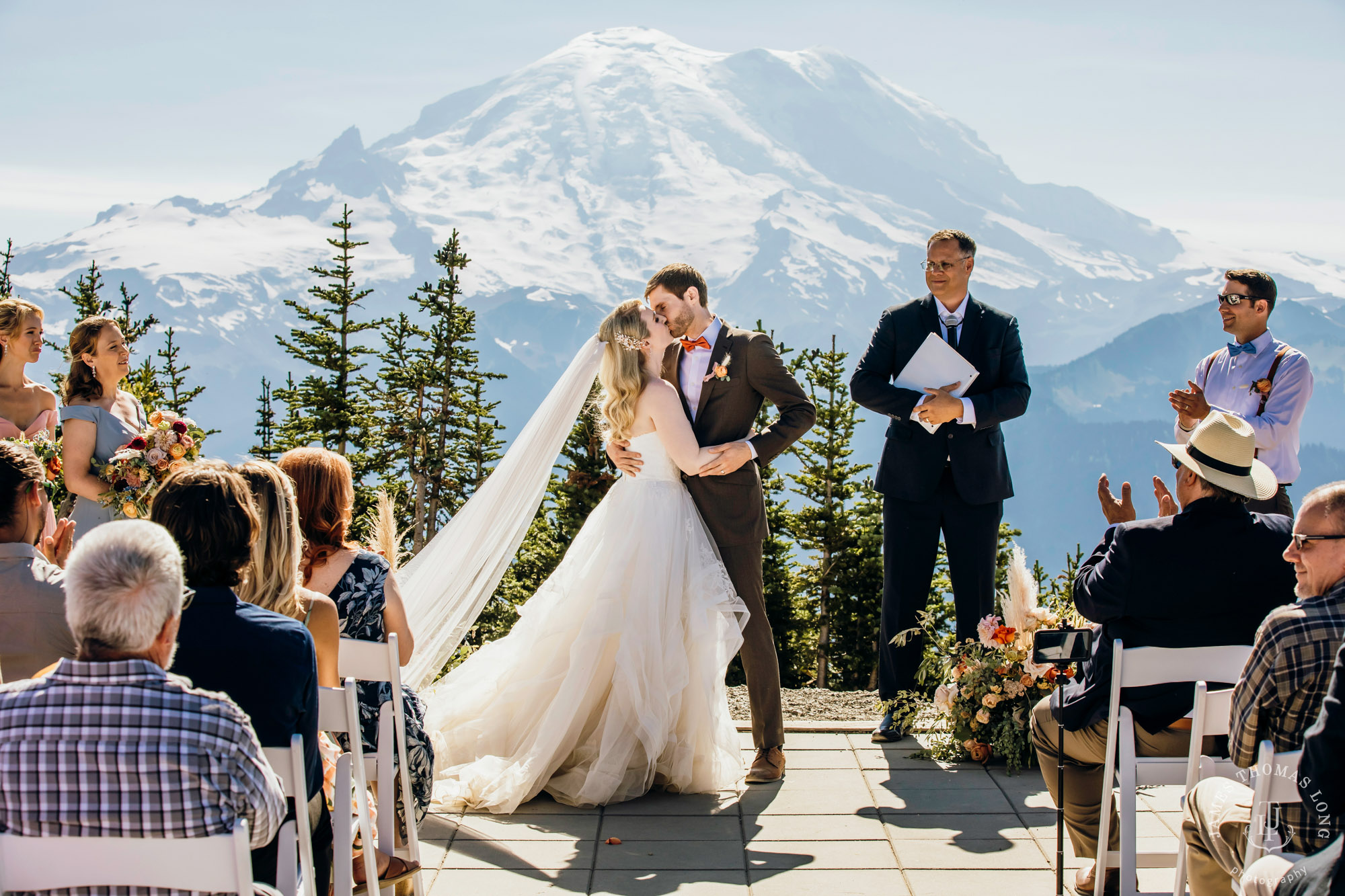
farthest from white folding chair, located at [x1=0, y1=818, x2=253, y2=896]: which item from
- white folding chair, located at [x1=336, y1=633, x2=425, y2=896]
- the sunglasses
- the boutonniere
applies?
the sunglasses

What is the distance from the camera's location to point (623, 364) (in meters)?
4.28

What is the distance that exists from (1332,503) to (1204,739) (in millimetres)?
860

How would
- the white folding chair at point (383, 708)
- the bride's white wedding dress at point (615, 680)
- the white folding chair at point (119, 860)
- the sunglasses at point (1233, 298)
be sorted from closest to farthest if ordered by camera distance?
1. the white folding chair at point (119, 860)
2. the white folding chair at point (383, 708)
3. the bride's white wedding dress at point (615, 680)
4. the sunglasses at point (1233, 298)

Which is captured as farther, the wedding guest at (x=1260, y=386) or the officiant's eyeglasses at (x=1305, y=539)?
the wedding guest at (x=1260, y=386)

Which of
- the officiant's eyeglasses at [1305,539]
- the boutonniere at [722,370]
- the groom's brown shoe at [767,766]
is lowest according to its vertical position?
the groom's brown shoe at [767,766]

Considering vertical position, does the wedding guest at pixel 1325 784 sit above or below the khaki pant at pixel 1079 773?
above

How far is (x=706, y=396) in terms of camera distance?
448 centimetres

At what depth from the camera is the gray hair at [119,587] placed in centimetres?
179

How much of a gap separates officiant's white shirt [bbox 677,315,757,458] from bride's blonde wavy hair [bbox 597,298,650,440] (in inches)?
10.3

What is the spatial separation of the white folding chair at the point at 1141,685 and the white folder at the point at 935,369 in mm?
2125

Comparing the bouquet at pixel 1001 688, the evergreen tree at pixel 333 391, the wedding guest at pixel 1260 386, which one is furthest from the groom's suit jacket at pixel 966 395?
the evergreen tree at pixel 333 391

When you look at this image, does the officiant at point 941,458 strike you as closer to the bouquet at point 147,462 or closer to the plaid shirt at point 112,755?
the bouquet at point 147,462

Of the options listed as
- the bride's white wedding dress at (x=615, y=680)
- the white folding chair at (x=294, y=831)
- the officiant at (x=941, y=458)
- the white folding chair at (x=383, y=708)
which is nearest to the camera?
the white folding chair at (x=294, y=831)

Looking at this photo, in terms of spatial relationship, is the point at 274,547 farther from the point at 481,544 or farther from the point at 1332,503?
the point at 1332,503
